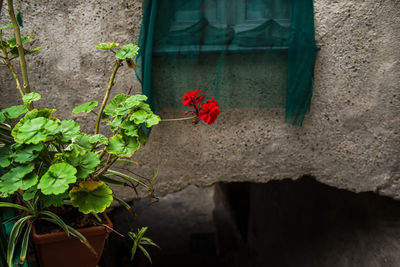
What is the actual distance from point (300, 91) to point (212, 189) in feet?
18.5

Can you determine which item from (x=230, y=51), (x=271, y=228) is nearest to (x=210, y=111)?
(x=230, y=51)

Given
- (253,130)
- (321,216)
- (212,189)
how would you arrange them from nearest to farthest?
(253,130) < (321,216) < (212,189)

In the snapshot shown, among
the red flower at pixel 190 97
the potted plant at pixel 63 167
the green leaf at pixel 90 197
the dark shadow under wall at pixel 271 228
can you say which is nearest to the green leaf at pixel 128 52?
the potted plant at pixel 63 167

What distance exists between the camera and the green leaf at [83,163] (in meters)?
1.15

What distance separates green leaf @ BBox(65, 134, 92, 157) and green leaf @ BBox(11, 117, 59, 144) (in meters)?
0.09

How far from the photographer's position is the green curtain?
66.0 inches

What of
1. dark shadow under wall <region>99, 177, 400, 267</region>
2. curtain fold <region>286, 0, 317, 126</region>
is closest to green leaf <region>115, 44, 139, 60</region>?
curtain fold <region>286, 0, 317, 126</region>

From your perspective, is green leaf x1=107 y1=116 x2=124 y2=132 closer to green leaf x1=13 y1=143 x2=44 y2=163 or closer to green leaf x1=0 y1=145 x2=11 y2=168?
green leaf x1=13 y1=143 x2=44 y2=163

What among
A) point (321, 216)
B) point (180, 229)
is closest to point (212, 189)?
point (180, 229)

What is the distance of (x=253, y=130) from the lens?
183 centimetres

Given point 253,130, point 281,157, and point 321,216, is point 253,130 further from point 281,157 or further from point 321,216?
point 321,216

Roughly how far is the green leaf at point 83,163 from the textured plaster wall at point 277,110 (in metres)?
0.63

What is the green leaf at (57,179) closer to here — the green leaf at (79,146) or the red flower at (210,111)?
the green leaf at (79,146)

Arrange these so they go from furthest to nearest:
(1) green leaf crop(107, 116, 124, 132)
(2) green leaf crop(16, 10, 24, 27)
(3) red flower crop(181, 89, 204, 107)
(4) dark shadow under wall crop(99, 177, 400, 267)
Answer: (4) dark shadow under wall crop(99, 177, 400, 267) < (2) green leaf crop(16, 10, 24, 27) < (3) red flower crop(181, 89, 204, 107) < (1) green leaf crop(107, 116, 124, 132)
